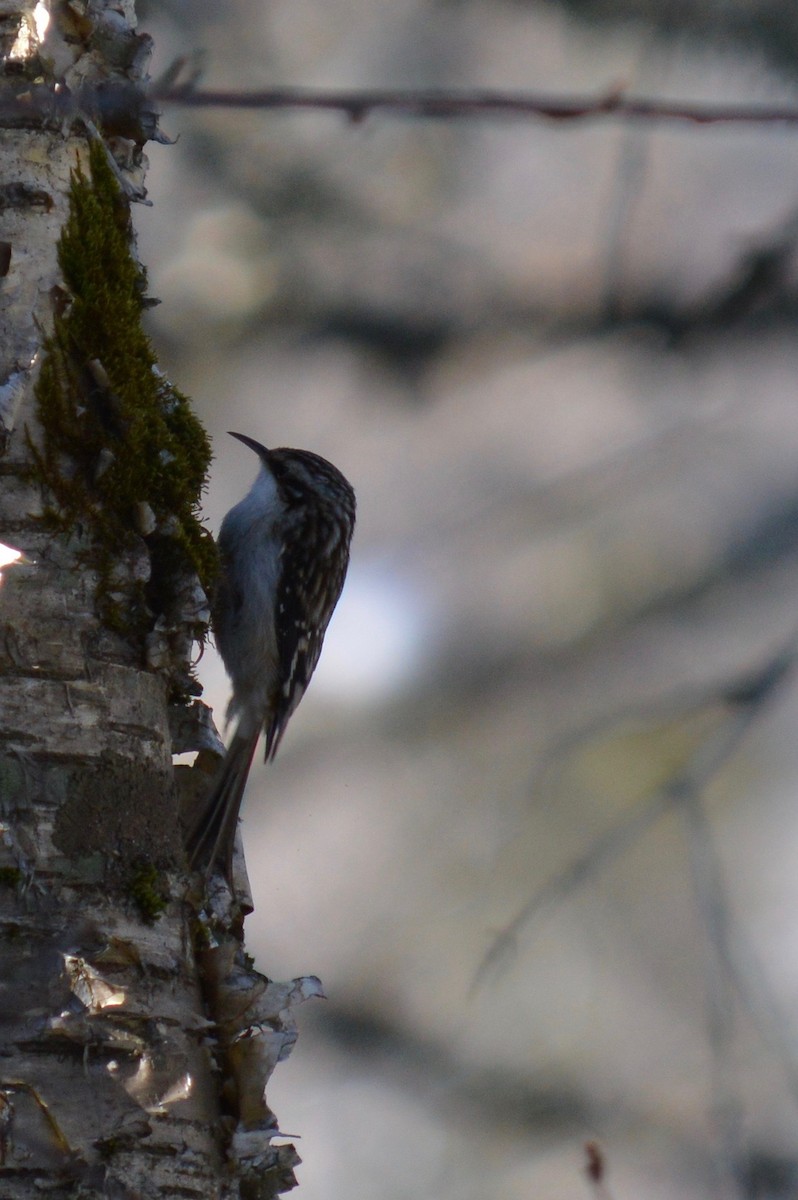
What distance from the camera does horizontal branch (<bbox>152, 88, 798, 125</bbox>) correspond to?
31.6 inches

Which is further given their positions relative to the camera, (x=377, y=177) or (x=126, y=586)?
(x=377, y=177)

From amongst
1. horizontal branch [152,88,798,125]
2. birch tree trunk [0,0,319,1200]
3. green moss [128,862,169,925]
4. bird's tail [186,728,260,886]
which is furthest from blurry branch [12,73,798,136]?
bird's tail [186,728,260,886]

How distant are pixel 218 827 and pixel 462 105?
1791mm

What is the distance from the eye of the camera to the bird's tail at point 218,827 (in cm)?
237

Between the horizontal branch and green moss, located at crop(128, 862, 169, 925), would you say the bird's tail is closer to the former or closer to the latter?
green moss, located at crop(128, 862, 169, 925)

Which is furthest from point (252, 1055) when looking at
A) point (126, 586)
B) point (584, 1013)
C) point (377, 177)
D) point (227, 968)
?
point (377, 177)

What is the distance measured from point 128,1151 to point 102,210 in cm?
136

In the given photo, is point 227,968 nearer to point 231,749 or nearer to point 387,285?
point 231,749

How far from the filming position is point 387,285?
601cm

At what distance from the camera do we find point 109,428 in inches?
88.1

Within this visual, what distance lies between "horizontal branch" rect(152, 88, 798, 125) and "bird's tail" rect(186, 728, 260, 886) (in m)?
1.48

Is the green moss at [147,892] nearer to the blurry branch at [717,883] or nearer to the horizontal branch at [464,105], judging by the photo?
the blurry branch at [717,883]

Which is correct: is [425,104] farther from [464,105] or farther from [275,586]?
[275,586]

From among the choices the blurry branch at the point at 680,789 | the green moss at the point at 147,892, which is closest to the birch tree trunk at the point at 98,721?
the green moss at the point at 147,892
